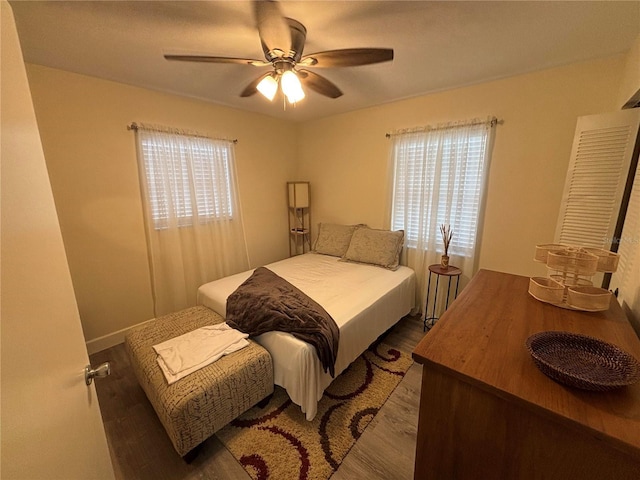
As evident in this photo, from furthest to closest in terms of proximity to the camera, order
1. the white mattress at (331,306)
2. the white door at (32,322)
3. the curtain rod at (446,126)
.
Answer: the curtain rod at (446,126) < the white mattress at (331,306) < the white door at (32,322)

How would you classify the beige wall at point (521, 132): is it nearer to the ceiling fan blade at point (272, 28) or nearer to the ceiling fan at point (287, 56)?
the ceiling fan at point (287, 56)

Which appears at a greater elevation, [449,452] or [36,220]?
[36,220]

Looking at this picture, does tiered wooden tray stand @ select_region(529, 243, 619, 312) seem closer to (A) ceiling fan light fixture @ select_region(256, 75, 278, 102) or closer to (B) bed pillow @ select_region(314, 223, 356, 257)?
(A) ceiling fan light fixture @ select_region(256, 75, 278, 102)

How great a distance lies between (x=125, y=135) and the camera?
233 cm

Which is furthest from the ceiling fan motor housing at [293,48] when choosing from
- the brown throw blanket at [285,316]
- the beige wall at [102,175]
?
the beige wall at [102,175]

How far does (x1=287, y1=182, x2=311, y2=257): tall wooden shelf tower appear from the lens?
3676 millimetres

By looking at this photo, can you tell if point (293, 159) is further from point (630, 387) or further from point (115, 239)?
point (630, 387)

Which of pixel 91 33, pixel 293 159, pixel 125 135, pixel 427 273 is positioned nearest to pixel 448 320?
pixel 427 273

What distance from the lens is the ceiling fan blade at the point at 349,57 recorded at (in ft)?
4.48

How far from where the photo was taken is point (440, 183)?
262 centimetres

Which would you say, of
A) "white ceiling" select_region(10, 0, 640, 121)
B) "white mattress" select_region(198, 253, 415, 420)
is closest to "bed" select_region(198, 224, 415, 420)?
"white mattress" select_region(198, 253, 415, 420)

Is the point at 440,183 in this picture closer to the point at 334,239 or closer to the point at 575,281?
the point at 334,239

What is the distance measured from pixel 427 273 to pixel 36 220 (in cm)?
296

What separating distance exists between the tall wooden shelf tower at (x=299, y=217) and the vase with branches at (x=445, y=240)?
1.88m
